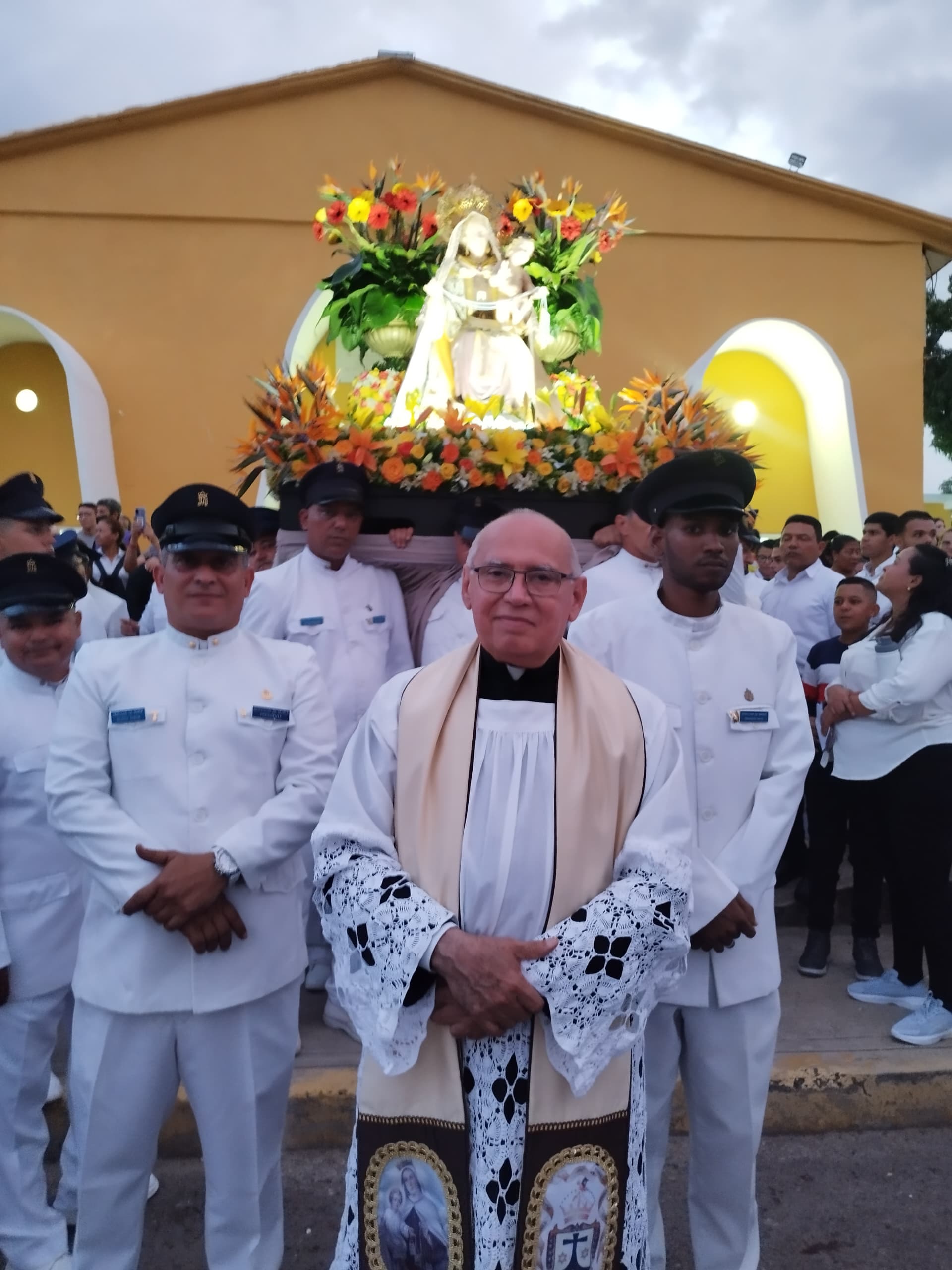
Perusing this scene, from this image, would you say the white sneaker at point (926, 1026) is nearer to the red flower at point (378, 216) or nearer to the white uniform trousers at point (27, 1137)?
the white uniform trousers at point (27, 1137)

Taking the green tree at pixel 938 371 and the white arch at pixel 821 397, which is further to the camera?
the green tree at pixel 938 371

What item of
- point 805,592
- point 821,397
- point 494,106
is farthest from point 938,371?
point 805,592

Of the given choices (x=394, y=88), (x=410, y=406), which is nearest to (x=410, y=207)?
(x=410, y=406)

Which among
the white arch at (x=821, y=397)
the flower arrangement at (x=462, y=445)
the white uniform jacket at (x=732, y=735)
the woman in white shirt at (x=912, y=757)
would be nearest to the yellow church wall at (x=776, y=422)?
the white arch at (x=821, y=397)

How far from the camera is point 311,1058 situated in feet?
12.2

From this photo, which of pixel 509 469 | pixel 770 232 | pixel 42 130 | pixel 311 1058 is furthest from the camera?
pixel 770 232

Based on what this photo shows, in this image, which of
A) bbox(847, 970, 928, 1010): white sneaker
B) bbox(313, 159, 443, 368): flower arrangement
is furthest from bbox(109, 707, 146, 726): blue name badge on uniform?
bbox(313, 159, 443, 368): flower arrangement

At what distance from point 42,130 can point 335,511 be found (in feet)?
31.3

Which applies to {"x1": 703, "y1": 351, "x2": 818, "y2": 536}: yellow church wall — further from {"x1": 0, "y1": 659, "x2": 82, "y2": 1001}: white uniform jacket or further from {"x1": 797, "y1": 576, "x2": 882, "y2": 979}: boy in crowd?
{"x1": 0, "y1": 659, "x2": 82, "y2": 1001}: white uniform jacket

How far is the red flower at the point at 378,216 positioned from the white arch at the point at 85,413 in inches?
240

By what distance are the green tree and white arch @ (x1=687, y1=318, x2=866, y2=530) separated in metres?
5.58

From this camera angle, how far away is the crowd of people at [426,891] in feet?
6.28

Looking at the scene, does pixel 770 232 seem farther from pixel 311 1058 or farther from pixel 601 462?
pixel 311 1058

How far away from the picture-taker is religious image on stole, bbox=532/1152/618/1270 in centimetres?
190
